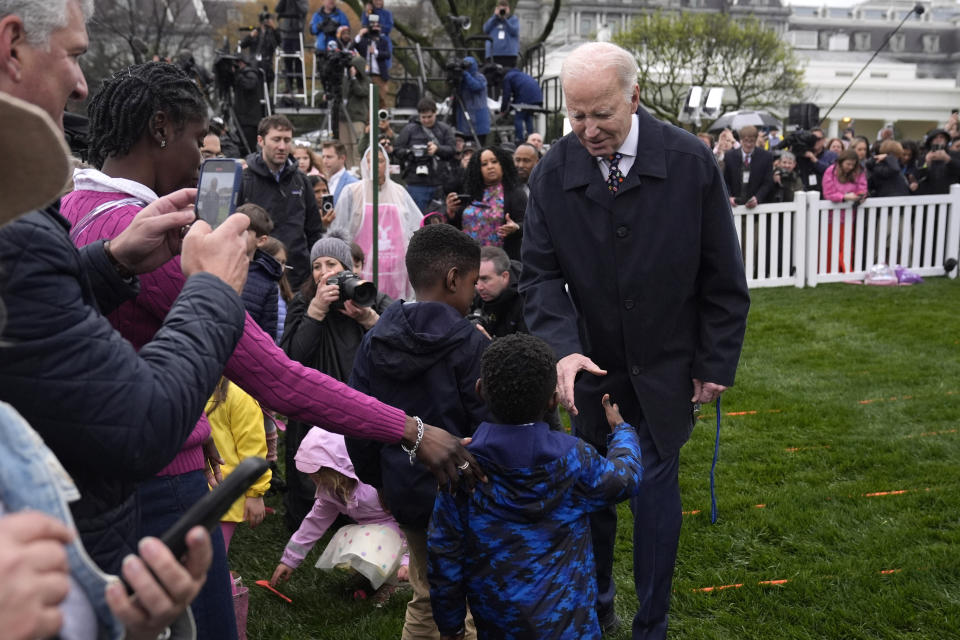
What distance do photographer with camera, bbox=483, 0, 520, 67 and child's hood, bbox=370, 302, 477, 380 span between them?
15223 millimetres

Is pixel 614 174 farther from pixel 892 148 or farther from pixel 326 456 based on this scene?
pixel 892 148

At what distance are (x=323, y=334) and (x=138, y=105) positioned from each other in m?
2.50

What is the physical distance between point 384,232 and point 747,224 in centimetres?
596

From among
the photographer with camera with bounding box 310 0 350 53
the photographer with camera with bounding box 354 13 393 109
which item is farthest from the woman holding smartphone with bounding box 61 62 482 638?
the photographer with camera with bounding box 310 0 350 53

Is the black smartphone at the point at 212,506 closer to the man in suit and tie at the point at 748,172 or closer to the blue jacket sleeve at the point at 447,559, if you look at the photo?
the blue jacket sleeve at the point at 447,559

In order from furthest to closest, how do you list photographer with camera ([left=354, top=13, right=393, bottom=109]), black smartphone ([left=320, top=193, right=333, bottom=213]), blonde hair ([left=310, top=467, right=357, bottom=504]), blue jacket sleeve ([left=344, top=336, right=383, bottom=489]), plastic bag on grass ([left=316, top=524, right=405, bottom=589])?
photographer with camera ([left=354, top=13, right=393, bottom=109]) < black smartphone ([left=320, top=193, right=333, bottom=213]) < blonde hair ([left=310, top=467, right=357, bottom=504]) < plastic bag on grass ([left=316, top=524, right=405, bottom=589]) < blue jacket sleeve ([left=344, top=336, right=383, bottom=489])

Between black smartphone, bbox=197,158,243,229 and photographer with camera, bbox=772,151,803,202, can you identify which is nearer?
black smartphone, bbox=197,158,243,229

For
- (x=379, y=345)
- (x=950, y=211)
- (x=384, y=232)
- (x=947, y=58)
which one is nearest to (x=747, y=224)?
(x=950, y=211)

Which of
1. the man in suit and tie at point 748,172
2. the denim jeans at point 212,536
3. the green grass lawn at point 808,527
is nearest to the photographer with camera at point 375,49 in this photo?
the man in suit and tie at point 748,172

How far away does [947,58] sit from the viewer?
98.2 m

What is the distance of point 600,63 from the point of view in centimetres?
311

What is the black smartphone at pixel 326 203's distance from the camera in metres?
8.51

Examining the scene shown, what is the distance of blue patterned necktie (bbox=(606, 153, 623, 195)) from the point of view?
10.6ft

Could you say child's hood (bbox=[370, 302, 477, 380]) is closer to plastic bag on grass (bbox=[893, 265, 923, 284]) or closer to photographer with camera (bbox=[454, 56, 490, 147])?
plastic bag on grass (bbox=[893, 265, 923, 284])
